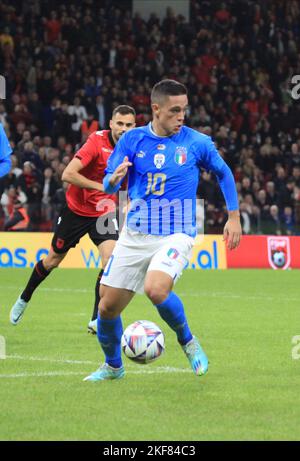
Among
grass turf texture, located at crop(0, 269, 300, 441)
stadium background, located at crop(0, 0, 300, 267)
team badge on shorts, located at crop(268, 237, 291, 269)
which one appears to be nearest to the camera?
grass turf texture, located at crop(0, 269, 300, 441)

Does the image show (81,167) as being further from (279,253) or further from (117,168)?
(279,253)

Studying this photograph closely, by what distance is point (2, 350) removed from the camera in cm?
916

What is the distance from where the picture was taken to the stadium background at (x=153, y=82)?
74.5ft

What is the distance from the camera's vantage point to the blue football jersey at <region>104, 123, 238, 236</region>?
7645mm

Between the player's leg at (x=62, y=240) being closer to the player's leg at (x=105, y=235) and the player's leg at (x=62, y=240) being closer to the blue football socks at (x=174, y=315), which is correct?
the player's leg at (x=105, y=235)

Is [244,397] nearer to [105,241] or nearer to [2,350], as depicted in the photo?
[2,350]

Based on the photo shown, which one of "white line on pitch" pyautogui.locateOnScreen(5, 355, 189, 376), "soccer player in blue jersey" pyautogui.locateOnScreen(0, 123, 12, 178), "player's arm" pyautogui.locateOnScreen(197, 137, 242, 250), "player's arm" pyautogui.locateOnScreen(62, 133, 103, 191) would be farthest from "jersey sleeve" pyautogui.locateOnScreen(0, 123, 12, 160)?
"player's arm" pyautogui.locateOnScreen(197, 137, 242, 250)

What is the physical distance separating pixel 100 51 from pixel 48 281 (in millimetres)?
12165

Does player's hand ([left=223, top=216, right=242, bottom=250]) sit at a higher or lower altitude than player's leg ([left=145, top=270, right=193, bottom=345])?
higher

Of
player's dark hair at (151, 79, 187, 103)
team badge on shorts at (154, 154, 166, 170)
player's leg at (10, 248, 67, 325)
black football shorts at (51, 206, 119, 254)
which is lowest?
player's leg at (10, 248, 67, 325)

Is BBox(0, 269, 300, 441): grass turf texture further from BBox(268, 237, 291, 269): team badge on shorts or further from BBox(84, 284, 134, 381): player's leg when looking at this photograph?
BBox(268, 237, 291, 269): team badge on shorts

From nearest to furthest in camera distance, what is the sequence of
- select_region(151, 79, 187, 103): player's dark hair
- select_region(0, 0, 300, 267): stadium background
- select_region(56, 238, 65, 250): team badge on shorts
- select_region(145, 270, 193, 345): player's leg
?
1. select_region(145, 270, 193, 345): player's leg
2. select_region(151, 79, 187, 103): player's dark hair
3. select_region(56, 238, 65, 250): team badge on shorts
4. select_region(0, 0, 300, 267): stadium background

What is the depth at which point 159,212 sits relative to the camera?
25.1ft

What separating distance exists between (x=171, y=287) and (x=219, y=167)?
99 centimetres
